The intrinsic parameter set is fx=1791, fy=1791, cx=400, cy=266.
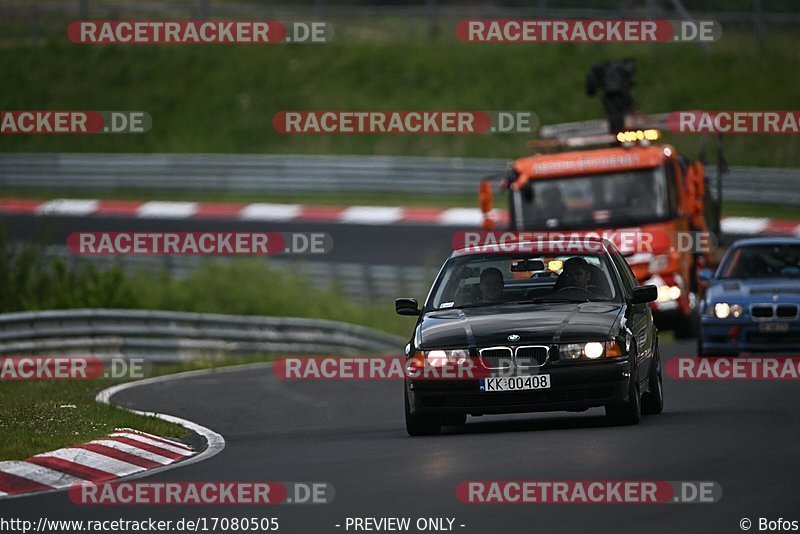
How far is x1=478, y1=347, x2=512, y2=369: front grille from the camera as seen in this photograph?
1252 cm

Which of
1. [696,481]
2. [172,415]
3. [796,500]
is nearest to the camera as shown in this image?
[796,500]

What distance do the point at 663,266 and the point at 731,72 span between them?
24.3 m

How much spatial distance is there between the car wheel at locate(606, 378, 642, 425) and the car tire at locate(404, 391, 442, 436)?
4.16 ft

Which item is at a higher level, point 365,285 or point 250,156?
point 250,156

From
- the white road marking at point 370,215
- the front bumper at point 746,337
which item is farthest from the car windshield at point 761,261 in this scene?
the white road marking at point 370,215

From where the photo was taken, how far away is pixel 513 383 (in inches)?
491

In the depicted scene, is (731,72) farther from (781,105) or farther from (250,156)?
(250,156)

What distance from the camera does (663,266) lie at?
907 inches

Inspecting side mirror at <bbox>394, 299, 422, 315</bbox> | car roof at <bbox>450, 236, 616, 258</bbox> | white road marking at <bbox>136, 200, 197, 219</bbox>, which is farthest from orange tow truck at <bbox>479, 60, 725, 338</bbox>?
white road marking at <bbox>136, 200, 197, 219</bbox>

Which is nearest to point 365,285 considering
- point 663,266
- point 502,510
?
point 663,266

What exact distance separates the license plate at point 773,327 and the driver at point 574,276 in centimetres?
519

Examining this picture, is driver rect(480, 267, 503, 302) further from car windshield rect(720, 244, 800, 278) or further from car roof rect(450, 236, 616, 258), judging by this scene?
car windshield rect(720, 244, 800, 278)

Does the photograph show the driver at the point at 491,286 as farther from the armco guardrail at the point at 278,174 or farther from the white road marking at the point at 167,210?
the white road marking at the point at 167,210

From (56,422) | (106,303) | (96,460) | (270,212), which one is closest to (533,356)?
(96,460)
